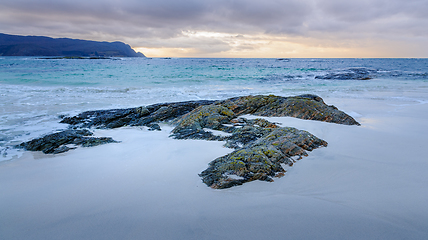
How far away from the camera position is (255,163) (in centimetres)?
283

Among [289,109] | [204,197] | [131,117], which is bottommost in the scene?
[204,197]

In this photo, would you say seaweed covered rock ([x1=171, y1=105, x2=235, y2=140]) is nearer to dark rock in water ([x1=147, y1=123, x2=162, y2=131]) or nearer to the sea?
the sea

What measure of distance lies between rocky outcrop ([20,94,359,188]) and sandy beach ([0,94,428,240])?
178 millimetres

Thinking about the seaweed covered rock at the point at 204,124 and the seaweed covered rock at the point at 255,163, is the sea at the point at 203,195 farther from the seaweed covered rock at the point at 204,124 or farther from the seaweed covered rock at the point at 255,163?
the seaweed covered rock at the point at 204,124

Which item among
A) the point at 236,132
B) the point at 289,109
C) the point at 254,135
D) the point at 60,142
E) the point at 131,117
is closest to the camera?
the point at 254,135

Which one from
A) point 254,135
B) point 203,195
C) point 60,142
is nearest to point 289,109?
point 254,135

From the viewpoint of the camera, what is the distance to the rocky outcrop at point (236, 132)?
9.26 ft

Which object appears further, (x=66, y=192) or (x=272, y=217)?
(x=66, y=192)

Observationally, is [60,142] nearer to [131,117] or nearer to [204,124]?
[131,117]

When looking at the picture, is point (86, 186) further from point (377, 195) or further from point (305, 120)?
point (305, 120)

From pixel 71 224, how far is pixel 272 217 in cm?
196

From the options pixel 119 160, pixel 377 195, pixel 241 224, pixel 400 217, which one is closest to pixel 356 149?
pixel 377 195

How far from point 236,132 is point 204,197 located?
6.82ft

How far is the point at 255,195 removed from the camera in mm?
2494
